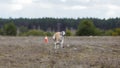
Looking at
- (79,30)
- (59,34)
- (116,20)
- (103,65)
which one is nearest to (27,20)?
(116,20)

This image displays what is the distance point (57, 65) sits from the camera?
17.0 m

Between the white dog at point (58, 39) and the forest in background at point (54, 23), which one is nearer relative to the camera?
the white dog at point (58, 39)

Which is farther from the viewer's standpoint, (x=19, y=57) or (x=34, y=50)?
(x=34, y=50)

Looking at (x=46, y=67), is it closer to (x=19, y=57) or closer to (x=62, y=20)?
(x=19, y=57)

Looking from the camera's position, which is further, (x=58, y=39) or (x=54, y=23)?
(x=54, y=23)

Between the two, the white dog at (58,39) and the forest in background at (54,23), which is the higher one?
the white dog at (58,39)

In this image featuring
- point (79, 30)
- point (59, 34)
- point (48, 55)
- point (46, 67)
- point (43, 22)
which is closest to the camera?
point (46, 67)

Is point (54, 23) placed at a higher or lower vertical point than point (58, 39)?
lower

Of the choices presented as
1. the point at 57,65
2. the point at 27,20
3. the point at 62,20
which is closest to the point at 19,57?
the point at 57,65

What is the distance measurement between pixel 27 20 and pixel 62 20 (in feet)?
62.7

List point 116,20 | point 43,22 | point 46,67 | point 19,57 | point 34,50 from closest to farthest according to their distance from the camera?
point 46,67 → point 19,57 → point 34,50 → point 116,20 → point 43,22

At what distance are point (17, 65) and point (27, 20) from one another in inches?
5966

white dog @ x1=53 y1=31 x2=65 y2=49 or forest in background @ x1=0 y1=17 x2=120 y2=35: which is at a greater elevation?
white dog @ x1=53 y1=31 x2=65 y2=49

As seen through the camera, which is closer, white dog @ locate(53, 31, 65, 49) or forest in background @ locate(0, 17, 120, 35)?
white dog @ locate(53, 31, 65, 49)
